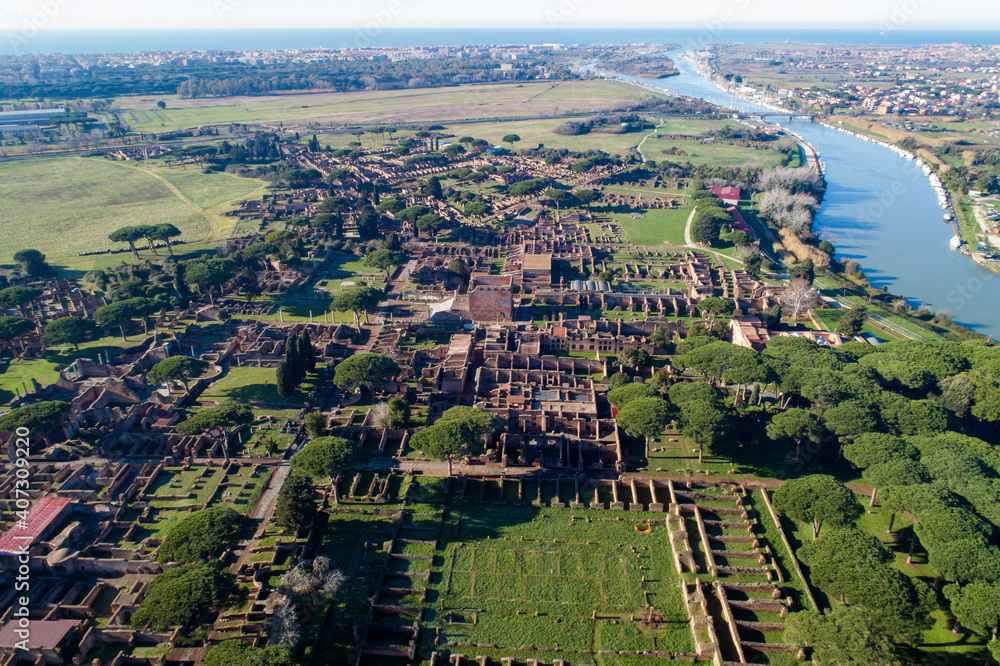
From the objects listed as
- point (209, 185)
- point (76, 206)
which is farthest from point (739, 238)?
point (76, 206)

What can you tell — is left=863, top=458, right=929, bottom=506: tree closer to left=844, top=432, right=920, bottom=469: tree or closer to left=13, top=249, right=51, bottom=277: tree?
left=844, top=432, right=920, bottom=469: tree

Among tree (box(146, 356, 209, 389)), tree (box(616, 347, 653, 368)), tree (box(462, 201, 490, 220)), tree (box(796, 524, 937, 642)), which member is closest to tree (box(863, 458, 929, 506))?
tree (box(796, 524, 937, 642))

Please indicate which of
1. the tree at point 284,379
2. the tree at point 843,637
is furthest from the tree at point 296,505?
the tree at point 843,637

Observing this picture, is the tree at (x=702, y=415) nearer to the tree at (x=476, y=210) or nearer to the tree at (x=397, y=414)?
the tree at (x=397, y=414)

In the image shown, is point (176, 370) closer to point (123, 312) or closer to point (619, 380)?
point (123, 312)

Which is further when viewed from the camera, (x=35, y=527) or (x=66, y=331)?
(x=66, y=331)

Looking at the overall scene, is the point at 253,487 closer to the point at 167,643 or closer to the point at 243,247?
the point at 167,643
